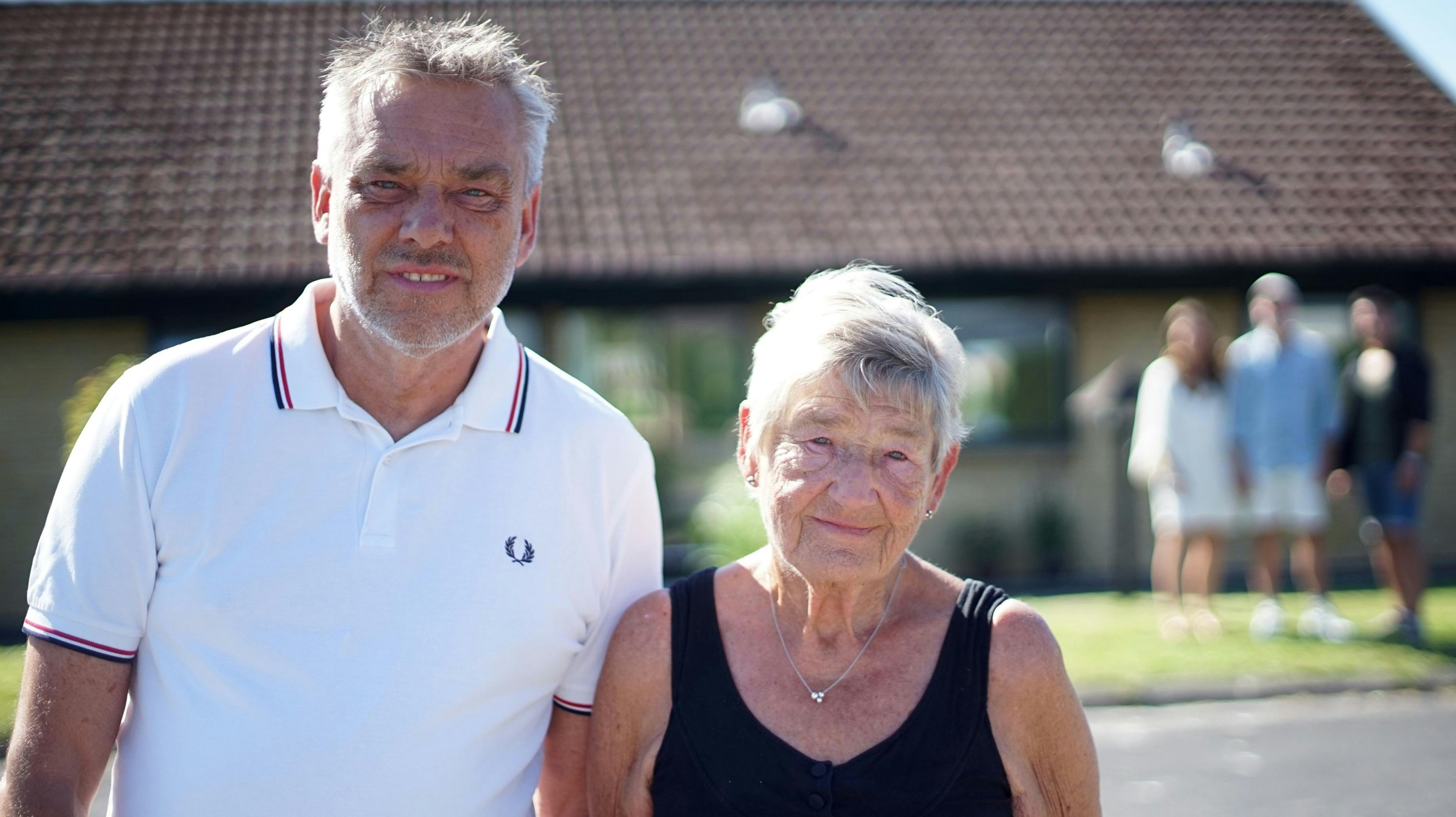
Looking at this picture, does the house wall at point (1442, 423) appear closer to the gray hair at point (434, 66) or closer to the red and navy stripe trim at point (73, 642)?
the gray hair at point (434, 66)

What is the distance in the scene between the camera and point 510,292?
11000 millimetres

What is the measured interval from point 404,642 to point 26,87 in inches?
514

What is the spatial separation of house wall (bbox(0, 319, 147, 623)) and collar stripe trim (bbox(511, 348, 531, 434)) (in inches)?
385

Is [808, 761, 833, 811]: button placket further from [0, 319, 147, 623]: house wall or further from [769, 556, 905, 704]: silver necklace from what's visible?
[0, 319, 147, 623]: house wall

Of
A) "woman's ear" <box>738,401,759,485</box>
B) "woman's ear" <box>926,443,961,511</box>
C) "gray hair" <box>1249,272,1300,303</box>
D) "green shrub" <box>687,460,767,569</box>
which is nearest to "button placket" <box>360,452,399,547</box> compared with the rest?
"woman's ear" <box>738,401,759,485</box>

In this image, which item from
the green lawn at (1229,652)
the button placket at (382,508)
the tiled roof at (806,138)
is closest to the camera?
the button placket at (382,508)

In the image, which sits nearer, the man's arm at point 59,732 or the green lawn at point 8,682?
the man's arm at point 59,732

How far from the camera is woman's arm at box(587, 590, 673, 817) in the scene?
7.65ft

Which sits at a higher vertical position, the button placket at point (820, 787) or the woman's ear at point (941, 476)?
the woman's ear at point (941, 476)

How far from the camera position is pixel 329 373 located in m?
2.21

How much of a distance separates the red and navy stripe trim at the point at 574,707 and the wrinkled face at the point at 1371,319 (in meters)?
7.38

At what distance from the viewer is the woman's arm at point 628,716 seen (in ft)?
7.65

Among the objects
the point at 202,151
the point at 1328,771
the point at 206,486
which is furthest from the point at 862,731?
the point at 202,151

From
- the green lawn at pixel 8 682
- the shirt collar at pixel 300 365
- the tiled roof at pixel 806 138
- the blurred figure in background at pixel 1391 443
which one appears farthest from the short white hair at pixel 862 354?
the tiled roof at pixel 806 138
